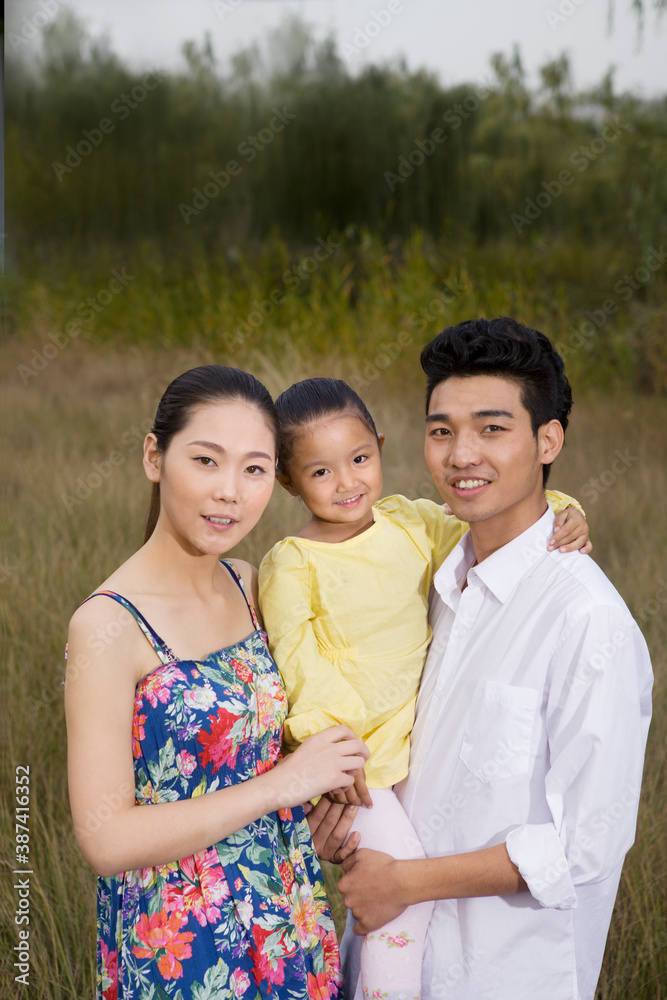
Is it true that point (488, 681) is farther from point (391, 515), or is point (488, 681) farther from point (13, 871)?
point (13, 871)

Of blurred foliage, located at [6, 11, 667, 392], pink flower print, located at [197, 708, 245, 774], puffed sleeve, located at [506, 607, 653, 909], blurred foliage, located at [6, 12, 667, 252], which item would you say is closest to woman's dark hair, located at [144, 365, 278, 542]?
pink flower print, located at [197, 708, 245, 774]

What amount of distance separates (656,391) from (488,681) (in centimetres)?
580

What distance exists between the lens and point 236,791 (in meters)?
1.39

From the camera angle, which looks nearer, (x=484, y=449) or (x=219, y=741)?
(x=219, y=741)

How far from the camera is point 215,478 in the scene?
58.2 inches

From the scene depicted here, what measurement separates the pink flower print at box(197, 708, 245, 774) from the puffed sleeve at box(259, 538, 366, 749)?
0.17 metres

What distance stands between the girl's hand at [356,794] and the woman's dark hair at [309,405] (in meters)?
0.69

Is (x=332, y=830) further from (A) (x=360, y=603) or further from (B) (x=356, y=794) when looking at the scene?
(A) (x=360, y=603)

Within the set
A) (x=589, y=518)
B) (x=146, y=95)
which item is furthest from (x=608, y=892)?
(x=146, y=95)

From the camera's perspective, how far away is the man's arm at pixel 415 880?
141 cm

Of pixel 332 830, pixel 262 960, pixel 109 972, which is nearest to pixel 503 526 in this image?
pixel 332 830

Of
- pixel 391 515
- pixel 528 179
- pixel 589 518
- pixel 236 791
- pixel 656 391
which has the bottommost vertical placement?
pixel 236 791

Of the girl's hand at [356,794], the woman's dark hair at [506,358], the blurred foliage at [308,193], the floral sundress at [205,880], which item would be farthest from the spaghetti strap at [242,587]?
the blurred foliage at [308,193]

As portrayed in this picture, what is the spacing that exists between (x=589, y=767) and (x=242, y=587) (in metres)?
0.73
